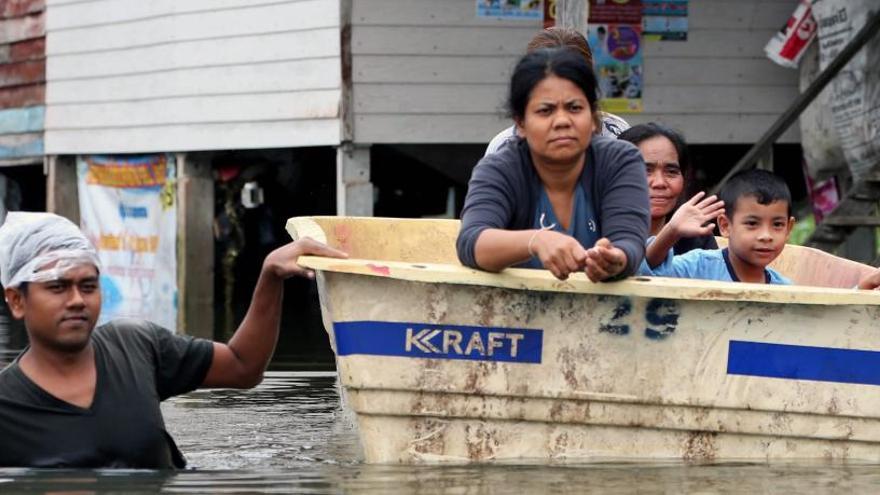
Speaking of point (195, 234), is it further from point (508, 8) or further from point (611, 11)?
point (611, 11)

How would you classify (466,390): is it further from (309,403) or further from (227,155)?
(227,155)

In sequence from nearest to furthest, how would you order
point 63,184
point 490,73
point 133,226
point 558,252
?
point 558,252 < point 490,73 < point 133,226 < point 63,184

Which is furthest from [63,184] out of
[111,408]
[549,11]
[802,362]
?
[111,408]

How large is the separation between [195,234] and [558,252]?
10783 millimetres

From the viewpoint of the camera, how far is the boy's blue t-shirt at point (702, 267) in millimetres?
6039

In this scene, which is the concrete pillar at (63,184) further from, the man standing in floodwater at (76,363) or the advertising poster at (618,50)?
the man standing in floodwater at (76,363)

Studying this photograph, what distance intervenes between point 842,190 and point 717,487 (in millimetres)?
8127

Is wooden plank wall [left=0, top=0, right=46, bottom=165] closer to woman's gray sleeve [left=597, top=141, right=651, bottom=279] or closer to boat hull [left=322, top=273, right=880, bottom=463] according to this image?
boat hull [left=322, top=273, right=880, bottom=463]

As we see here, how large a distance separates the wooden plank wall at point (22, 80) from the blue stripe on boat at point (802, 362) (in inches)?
507

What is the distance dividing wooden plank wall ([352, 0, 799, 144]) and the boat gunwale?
7.84 meters

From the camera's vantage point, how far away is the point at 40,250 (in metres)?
4.50

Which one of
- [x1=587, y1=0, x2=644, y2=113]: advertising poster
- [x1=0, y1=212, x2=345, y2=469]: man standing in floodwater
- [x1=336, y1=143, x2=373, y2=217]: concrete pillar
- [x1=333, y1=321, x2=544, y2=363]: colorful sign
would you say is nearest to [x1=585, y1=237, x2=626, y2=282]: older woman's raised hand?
[x1=333, y1=321, x2=544, y2=363]: colorful sign

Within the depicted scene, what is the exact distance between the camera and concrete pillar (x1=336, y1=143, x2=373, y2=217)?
12719 mm

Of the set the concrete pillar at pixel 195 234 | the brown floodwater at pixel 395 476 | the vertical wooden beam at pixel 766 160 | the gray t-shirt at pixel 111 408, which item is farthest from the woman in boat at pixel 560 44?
the concrete pillar at pixel 195 234
